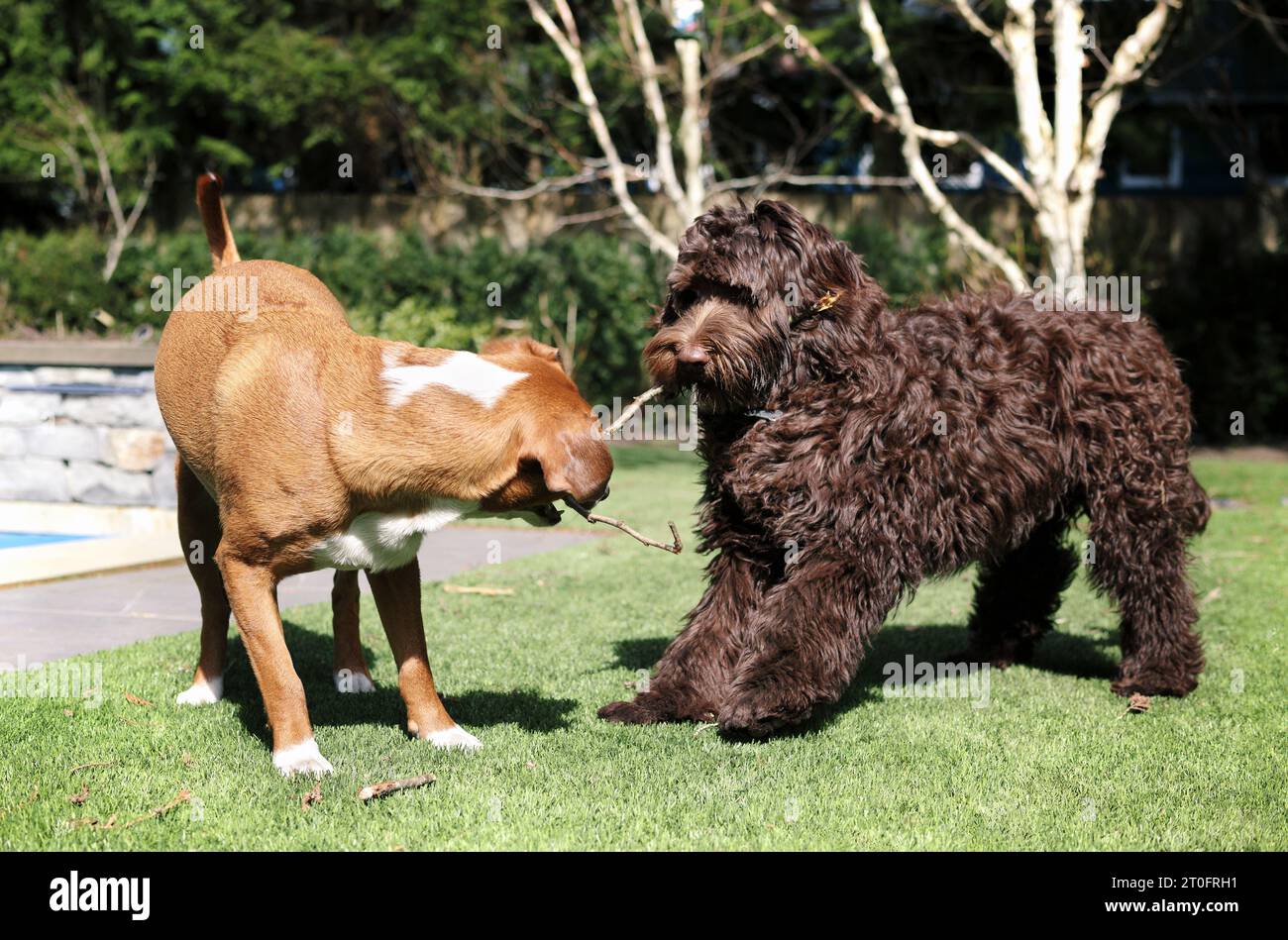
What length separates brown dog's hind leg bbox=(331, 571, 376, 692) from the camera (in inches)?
210

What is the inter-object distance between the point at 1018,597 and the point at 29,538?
761 cm

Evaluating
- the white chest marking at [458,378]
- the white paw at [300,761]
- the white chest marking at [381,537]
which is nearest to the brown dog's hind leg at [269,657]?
the white paw at [300,761]

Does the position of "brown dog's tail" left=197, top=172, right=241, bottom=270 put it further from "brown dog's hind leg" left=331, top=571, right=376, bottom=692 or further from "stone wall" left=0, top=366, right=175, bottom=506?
"stone wall" left=0, top=366, right=175, bottom=506

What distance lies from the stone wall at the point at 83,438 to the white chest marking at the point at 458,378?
247 inches

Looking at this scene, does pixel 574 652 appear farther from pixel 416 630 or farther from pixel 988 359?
pixel 988 359

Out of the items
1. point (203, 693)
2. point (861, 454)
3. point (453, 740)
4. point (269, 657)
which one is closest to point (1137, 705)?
point (861, 454)

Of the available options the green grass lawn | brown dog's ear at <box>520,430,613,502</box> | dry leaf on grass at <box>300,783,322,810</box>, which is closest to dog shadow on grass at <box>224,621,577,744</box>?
the green grass lawn

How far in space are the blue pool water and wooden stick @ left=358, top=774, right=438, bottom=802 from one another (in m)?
6.54

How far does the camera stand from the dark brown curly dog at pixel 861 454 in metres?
4.75

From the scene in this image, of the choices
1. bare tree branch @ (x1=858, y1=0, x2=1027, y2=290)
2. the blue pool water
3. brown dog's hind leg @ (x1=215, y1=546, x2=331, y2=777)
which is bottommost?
the blue pool water

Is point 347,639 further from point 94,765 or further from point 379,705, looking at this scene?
point 94,765

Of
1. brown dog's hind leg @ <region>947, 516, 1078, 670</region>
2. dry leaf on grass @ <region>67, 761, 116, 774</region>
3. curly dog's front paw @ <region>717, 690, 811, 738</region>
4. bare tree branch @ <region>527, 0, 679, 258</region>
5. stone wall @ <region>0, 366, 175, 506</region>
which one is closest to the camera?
dry leaf on grass @ <region>67, 761, 116, 774</region>

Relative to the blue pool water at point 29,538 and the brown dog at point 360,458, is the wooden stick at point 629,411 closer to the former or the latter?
the brown dog at point 360,458

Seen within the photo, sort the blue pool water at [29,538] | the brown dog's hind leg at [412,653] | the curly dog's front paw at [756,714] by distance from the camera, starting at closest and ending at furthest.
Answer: the brown dog's hind leg at [412,653]
the curly dog's front paw at [756,714]
the blue pool water at [29,538]
